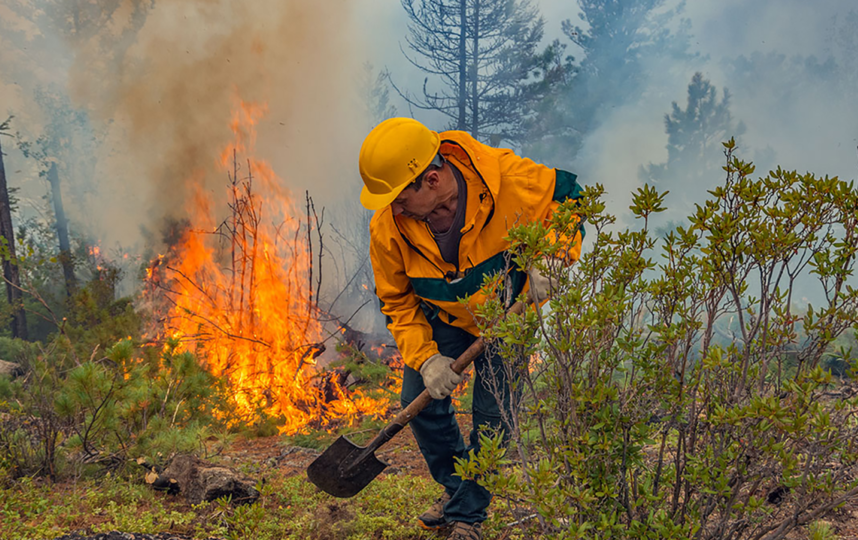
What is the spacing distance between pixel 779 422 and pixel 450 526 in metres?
2.09

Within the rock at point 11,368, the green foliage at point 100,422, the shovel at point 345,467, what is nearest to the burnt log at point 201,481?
the green foliage at point 100,422

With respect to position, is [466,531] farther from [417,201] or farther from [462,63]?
[462,63]

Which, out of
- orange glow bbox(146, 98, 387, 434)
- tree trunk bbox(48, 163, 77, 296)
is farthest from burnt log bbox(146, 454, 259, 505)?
tree trunk bbox(48, 163, 77, 296)

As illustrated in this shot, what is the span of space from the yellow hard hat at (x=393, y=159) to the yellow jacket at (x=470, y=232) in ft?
0.64

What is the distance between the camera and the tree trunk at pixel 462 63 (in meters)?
12.1

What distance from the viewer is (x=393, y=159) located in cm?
258

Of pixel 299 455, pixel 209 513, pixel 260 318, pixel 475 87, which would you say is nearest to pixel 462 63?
pixel 475 87

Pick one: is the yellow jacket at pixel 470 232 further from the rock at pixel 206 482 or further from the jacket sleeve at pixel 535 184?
the rock at pixel 206 482

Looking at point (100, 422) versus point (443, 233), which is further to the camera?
point (100, 422)

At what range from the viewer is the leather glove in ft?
8.73

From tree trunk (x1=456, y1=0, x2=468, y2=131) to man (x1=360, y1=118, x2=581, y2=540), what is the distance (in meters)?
9.60

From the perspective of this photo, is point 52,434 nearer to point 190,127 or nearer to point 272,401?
point 272,401

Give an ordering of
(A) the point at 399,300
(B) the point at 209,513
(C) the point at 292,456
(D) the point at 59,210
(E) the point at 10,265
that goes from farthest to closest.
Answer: (D) the point at 59,210
(E) the point at 10,265
(C) the point at 292,456
(B) the point at 209,513
(A) the point at 399,300

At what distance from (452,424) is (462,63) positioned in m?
10.8
